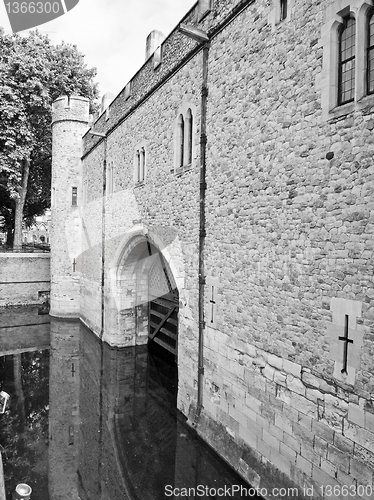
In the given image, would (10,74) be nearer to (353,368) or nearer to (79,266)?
(79,266)

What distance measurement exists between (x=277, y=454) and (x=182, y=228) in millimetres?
4335

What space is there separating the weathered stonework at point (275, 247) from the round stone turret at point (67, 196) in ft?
29.2

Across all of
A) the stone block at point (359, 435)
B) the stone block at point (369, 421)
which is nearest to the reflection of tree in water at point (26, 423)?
the stone block at point (359, 435)

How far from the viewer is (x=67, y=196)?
16234 millimetres

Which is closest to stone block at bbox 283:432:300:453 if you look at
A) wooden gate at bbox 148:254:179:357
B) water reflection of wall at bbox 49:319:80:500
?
water reflection of wall at bbox 49:319:80:500

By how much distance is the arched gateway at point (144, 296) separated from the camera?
1098 centimetres

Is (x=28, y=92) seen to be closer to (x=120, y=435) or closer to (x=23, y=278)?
(x=23, y=278)

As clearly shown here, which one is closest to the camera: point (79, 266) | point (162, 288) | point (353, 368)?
point (353, 368)

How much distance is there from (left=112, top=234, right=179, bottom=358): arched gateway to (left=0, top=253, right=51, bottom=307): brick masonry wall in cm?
858

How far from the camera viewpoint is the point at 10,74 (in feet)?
54.7

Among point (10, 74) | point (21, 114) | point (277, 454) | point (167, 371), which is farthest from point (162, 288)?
point (10, 74)

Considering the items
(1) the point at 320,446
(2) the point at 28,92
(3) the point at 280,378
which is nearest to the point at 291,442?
(1) the point at 320,446

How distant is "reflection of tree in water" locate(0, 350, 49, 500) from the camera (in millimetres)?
5758

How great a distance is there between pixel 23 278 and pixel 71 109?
8.50 m
